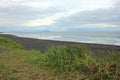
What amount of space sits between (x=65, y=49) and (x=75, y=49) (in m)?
0.42

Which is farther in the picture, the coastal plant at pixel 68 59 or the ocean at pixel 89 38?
the ocean at pixel 89 38

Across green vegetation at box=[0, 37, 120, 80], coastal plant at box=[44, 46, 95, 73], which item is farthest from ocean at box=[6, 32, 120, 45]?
green vegetation at box=[0, 37, 120, 80]

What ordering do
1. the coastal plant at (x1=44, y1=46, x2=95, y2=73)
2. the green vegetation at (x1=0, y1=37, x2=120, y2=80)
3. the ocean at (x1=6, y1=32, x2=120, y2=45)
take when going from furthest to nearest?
the ocean at (x1=6, y1=32, x2=120, y2=45), the coastal plant at (x1=44, y1=46, x2=95, y2=73), the green vegetation at (x1=0, y1=37, x2=120, y2=80)

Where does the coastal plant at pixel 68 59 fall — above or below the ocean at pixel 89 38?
below

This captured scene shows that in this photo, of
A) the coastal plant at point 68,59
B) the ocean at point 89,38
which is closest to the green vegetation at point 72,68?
the coastal plant at point 68,59


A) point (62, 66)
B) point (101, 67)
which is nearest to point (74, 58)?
point (62, 66)

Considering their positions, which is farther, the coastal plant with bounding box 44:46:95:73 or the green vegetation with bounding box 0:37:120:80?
the coastal plant with bounding box 44:46:95:73

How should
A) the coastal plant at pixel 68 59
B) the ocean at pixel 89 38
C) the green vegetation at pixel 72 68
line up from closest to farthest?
1. the green vegetation at pixel 72 68
2. the coastal plant at pixel 68 59
3. the ocean at pixel 89 38

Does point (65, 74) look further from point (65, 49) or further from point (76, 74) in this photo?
point (65, 49)

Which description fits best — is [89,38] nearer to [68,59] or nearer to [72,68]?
[68,59]

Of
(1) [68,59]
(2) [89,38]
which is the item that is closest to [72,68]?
(1) [68,59]

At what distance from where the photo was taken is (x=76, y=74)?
6.20 metres

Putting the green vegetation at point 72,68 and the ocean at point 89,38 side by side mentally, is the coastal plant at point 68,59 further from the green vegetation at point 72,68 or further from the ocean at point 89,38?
the ocean at point 89,38

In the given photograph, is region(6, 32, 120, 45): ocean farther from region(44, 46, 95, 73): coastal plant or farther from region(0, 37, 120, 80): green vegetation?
region(0, 37, 120, 80): green vegetation
